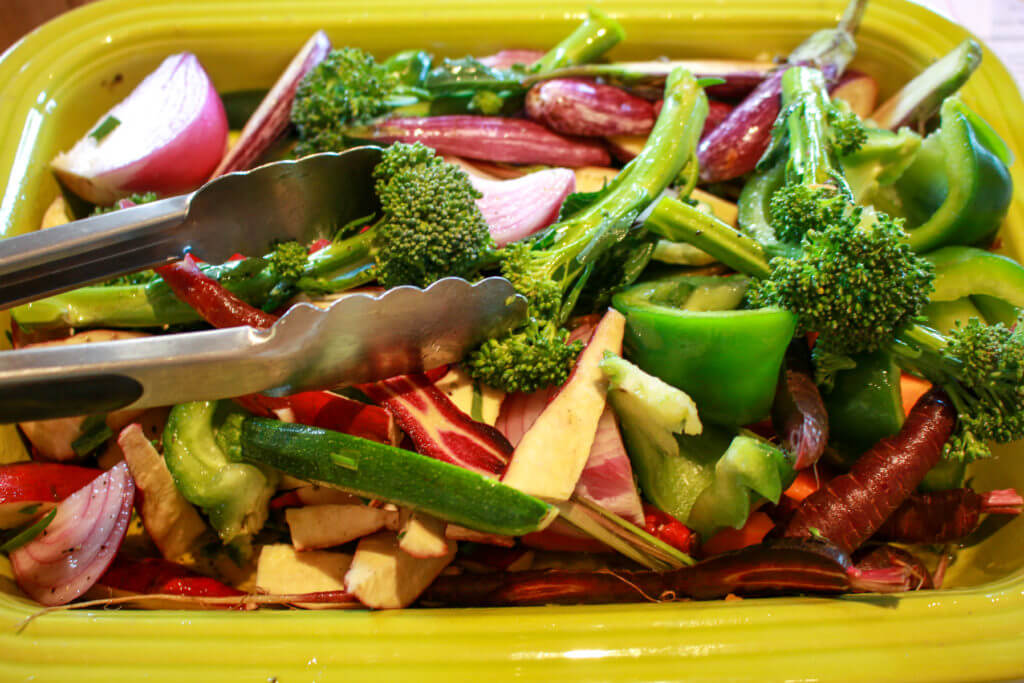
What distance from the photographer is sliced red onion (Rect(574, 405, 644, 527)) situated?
1.26m

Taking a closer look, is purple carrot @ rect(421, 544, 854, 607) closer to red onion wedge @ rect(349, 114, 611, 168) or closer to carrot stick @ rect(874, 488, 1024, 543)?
carrot stick @ rect(874, 488, 1024, 543)

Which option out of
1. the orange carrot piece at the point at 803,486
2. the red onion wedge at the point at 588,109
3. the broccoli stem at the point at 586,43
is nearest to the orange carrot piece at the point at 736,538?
the orange carrot piece at the point at 803,486

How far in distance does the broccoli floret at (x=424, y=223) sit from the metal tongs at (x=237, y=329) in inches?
4.4

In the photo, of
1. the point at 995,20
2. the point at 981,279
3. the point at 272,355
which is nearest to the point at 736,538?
the point at 981,279

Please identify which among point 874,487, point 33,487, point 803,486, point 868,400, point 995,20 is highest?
point 995,20

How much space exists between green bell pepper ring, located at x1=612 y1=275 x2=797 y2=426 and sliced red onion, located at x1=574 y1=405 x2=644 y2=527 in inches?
7.9

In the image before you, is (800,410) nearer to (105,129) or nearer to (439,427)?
(439,427)

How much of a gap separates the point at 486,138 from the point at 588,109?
0.32 m

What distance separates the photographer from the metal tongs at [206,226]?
48.1 inches

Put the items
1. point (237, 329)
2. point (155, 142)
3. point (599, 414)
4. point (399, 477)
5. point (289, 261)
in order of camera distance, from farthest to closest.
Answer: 1. point (155, 142)
2. point (289, 261)
3. point (599, 414)
4. point (399, 477)
5. point (237, 329)

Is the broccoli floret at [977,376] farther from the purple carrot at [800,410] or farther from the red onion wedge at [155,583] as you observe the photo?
the red onion wedge at [155,583]

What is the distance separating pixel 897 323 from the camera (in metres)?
1.33

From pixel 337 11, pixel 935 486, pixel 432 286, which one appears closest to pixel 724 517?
pixel 935 486

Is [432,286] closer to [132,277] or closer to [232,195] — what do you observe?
[232,195]
